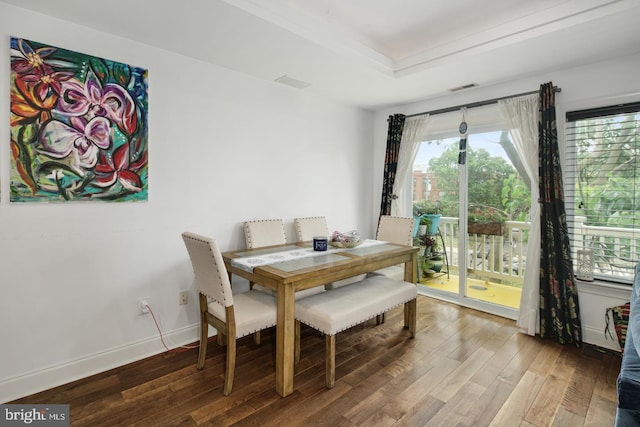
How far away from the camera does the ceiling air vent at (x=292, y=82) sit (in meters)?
3.14

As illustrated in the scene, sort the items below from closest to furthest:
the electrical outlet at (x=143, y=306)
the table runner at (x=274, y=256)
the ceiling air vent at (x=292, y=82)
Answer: the table runner at (x=274, y=256)
the electrical outlet at (x=143, y=306)
the ceiling air vent at (x=292, y=82)

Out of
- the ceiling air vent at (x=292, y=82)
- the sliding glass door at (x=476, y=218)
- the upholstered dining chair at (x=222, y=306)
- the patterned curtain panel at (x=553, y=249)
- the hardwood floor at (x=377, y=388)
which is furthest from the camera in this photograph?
the sliding glass door at (x=476, y=218)

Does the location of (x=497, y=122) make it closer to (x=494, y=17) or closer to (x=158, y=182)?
(x=494, y=17)

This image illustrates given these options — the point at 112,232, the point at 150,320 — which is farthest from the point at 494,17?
the point at 150,320

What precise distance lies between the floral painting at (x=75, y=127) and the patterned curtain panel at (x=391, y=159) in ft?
9.20

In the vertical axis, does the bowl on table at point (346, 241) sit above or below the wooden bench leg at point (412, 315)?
above

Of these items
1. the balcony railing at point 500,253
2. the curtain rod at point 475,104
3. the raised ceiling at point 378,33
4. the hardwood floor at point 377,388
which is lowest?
the hardwood floor at point 377,388

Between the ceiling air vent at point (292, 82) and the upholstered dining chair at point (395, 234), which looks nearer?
the ceiling air vent at point (292, 82)

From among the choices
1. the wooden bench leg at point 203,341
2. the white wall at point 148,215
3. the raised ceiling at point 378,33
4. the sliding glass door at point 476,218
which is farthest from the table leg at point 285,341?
the sliding glass door at point 476,218

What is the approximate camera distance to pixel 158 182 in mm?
2555

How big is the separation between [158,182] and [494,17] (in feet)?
9.49

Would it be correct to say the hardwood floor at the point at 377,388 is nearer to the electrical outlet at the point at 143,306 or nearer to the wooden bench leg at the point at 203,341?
the wooden bench leg at the point at 203,341

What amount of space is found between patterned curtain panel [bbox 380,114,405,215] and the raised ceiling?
92 centimetres

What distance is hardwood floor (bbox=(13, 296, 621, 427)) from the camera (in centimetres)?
184
